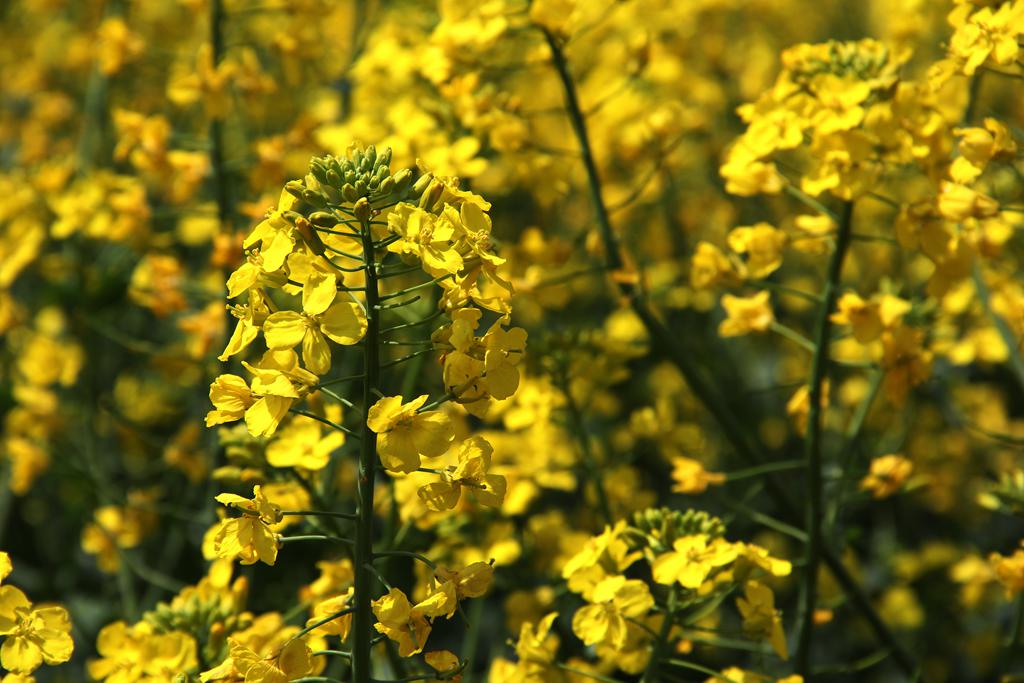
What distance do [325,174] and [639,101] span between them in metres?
2.43

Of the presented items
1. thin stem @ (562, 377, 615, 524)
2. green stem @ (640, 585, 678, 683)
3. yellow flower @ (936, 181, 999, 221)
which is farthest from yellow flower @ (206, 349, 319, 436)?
yellow flower @ (936, 181, 999, 221)

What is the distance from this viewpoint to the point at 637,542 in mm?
2234

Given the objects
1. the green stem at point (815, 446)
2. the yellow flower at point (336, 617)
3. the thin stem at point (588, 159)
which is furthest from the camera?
the thin stem at point (588, 159)

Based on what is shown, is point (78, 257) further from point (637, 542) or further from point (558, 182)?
point (637, 542)

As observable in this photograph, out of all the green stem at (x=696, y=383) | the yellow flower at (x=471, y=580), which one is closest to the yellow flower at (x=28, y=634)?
the yellow flower at (x=471, y=580)

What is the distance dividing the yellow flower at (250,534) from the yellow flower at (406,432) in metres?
0.20

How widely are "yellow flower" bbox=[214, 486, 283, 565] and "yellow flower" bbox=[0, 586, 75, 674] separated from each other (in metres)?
0.37

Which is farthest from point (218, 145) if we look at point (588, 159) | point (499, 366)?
point (499, 366)

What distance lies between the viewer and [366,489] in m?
1.71

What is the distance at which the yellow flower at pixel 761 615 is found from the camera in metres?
2.12

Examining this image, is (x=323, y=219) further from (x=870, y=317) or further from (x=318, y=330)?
(x=870, y=317)

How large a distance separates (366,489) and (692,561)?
2.20 feet

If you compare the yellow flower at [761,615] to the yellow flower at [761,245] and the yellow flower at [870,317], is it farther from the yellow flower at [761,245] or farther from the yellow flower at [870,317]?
the yellow flower at [761,245]

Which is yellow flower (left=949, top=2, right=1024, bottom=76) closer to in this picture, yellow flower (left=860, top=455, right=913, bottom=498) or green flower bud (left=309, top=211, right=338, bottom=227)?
yellow flower (left=860, top=455, right=913, bottom=498)
